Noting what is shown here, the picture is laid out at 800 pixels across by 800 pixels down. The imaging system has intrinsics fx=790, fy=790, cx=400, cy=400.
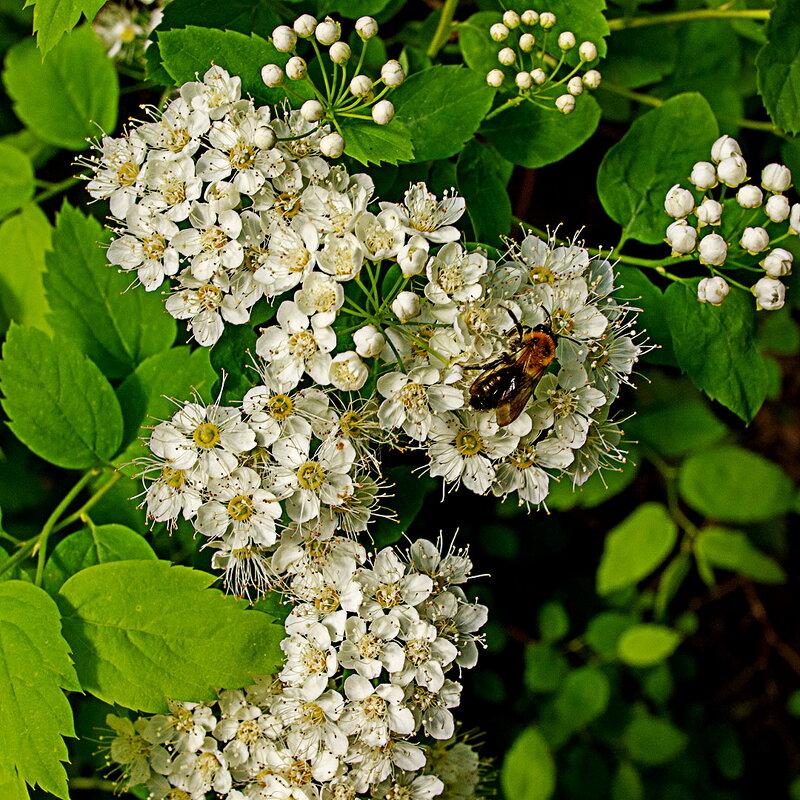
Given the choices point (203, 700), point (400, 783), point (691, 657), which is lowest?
point (691, 657)

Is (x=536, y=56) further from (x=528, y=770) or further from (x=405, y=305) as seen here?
(x=528, y=770)

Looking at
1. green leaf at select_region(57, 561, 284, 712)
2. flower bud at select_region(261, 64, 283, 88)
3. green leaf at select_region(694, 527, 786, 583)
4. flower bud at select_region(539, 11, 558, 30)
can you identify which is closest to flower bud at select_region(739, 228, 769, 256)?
flower bud at select_region(539, 11, 558, 30)

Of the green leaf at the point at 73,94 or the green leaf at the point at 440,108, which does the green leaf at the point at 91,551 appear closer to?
the green leaf at the point at 440,108

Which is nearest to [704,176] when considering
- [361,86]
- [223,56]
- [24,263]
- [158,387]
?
[361,86]

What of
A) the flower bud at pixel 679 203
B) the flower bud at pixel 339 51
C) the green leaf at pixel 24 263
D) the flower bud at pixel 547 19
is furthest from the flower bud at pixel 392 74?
the green leaf at pixel 24 263

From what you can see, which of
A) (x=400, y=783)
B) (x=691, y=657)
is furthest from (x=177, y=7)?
(x=691, y=657)

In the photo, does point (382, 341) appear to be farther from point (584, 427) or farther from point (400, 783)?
point (400, 783)

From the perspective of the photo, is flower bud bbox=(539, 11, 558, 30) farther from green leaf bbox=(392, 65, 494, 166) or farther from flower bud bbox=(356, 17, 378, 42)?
flower bud bbox=(356, 17, 378, 42)
